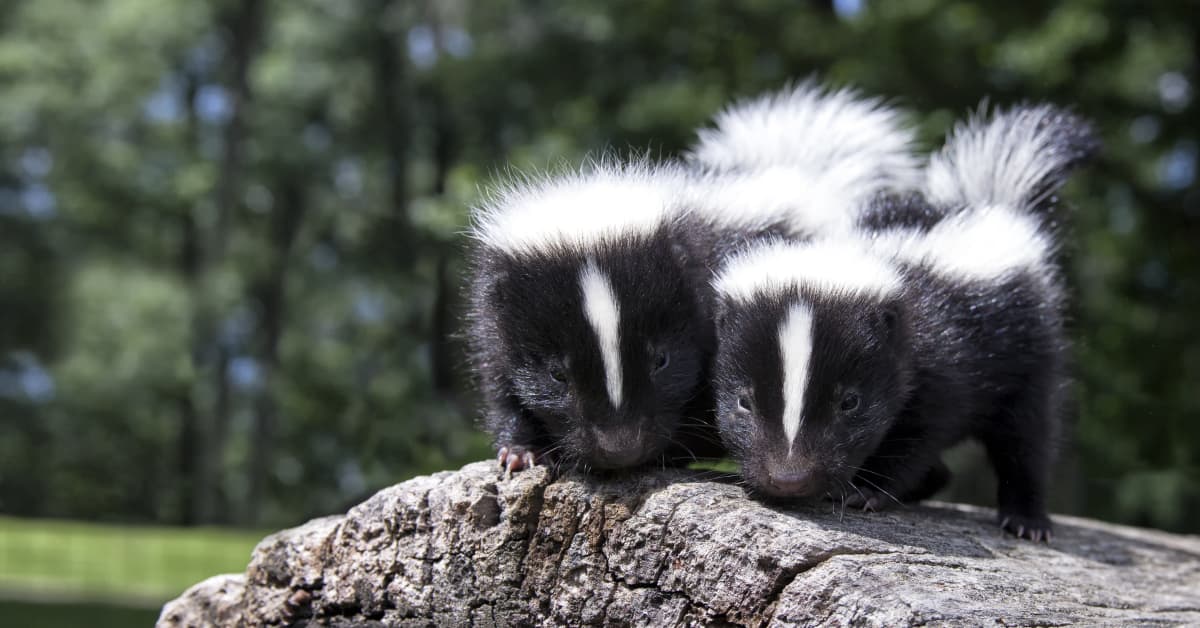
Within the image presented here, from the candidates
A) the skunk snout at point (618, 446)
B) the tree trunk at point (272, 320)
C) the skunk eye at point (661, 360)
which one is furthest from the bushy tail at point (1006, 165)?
the tree trunk at point (272, 320)

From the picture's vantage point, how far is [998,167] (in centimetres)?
571

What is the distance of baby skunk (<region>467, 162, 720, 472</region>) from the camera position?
3.88 m

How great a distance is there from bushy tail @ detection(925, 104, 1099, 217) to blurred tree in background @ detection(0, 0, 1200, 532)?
7827 millimetres

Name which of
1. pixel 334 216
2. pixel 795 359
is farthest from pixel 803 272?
pixel 334 216

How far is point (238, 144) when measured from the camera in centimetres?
2609

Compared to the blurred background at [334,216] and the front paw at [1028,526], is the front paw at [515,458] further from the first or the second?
the blurred background at [334,216]

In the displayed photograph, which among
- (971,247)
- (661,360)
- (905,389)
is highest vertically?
(971,247)

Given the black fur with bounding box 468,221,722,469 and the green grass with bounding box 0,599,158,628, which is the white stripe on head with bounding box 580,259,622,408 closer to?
the black fur with bounding box 468,221,722,469

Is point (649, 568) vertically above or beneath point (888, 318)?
beneath

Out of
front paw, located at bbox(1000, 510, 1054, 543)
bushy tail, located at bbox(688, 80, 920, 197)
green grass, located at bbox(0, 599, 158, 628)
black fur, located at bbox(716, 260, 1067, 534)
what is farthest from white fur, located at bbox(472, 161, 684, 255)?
green grass, located at bbox(0, 599, 158, 628)

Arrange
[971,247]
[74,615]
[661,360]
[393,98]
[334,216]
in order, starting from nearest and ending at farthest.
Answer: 1. [661,360]
2. [971,247]
3. [74,615]
4. [393,98]
5. [334,216]

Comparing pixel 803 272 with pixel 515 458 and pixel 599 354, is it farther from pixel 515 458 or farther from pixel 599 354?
pixel 515 458

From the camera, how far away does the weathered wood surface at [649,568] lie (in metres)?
3.25

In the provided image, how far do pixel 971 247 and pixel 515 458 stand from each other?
6.66ft
